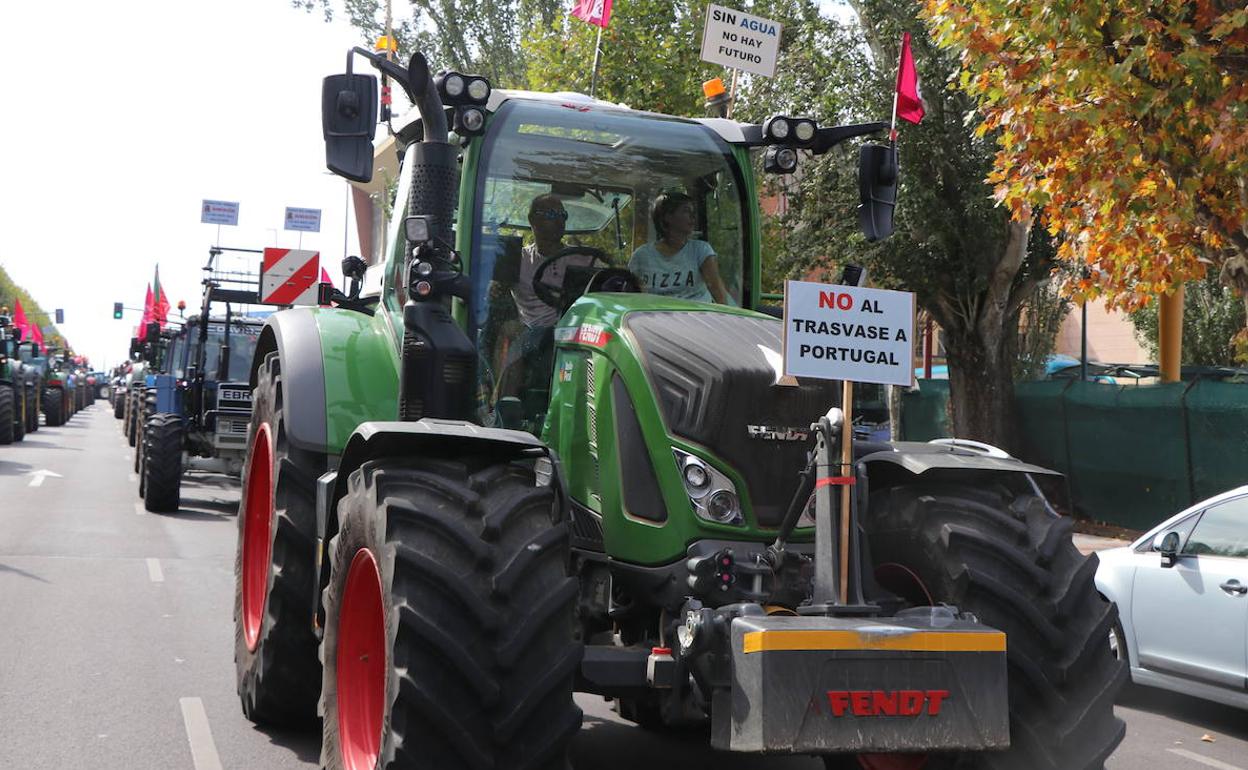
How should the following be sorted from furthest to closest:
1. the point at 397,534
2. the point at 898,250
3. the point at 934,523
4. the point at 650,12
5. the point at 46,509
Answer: the point at 650,12 < the point at 898,250 < the point at 46,509 < the point at 934,523 < the point at 397,534

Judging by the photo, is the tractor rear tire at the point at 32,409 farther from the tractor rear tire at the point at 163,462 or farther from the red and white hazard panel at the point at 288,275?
the red and white hazard panel at the point at 288,275

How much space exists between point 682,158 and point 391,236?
4.90 feet

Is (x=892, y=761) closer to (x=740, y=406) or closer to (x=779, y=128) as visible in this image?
(x=740, y=406)

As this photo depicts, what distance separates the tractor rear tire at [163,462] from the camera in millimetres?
17656

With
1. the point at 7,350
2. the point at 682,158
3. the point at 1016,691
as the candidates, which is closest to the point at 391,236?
the point at 682,158

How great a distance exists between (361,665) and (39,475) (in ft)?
68.5

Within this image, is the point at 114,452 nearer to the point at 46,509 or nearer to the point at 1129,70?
the point at 46,509

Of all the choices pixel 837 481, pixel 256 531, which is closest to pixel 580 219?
pixel 837 481

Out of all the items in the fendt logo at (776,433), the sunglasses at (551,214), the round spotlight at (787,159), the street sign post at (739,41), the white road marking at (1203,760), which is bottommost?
the white road marking at (1203,760)

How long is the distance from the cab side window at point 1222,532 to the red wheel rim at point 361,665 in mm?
5265

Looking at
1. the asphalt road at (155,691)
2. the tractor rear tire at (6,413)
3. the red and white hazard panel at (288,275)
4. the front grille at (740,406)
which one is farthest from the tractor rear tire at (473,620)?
the tractor rear tire at (6,413)

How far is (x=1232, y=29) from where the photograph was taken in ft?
34.2

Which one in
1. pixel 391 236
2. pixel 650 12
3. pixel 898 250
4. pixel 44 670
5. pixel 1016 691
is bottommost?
pixel 44 670

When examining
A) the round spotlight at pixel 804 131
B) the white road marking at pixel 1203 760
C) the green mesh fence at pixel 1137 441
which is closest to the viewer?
the round spotlight at pixel 804 131
